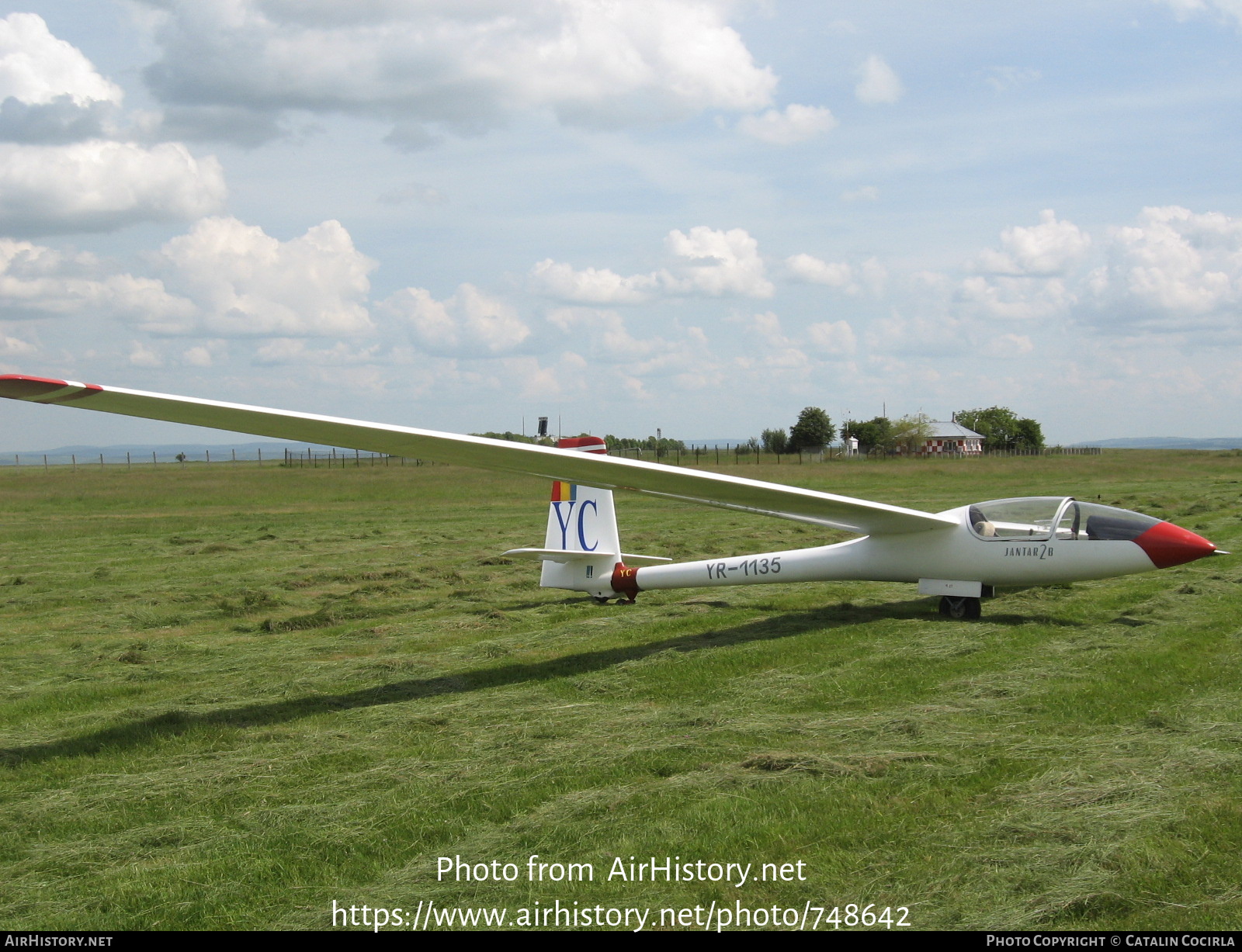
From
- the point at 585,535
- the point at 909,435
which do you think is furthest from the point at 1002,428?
the point at 585,535

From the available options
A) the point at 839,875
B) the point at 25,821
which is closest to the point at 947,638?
the point at 839,875

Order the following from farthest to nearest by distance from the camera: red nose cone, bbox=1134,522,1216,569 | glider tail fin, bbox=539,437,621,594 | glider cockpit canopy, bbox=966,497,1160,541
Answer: glider tail fin, bbox=539,437,621,594 → glider cockpit canopy, bbox=966,497,1160,541 → red nose cone, bbox=1134,522,1216,569

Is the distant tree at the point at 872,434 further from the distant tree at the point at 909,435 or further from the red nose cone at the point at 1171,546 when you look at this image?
the red nose cone at the point at 1171,546

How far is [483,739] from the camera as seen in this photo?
6.02m

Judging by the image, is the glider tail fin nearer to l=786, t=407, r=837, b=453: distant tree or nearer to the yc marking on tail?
the yc marking on tail

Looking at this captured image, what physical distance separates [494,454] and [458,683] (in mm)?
2062

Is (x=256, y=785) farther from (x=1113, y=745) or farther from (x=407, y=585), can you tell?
(x=407, y=585)

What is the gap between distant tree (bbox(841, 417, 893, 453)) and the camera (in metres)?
99.2

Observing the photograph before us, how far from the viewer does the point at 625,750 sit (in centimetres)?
562

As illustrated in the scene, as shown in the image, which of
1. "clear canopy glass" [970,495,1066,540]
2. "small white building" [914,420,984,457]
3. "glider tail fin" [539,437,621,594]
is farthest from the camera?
"small white building" [914,420,984,457]

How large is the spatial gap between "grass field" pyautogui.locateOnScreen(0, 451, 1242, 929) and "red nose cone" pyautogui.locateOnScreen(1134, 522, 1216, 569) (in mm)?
601

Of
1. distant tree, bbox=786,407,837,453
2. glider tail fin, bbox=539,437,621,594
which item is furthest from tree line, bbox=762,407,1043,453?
glider tail fin, bbox=539,437,621,594

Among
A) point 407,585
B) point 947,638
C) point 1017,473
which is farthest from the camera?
point 1017,473

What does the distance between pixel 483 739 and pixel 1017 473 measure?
4414cm
